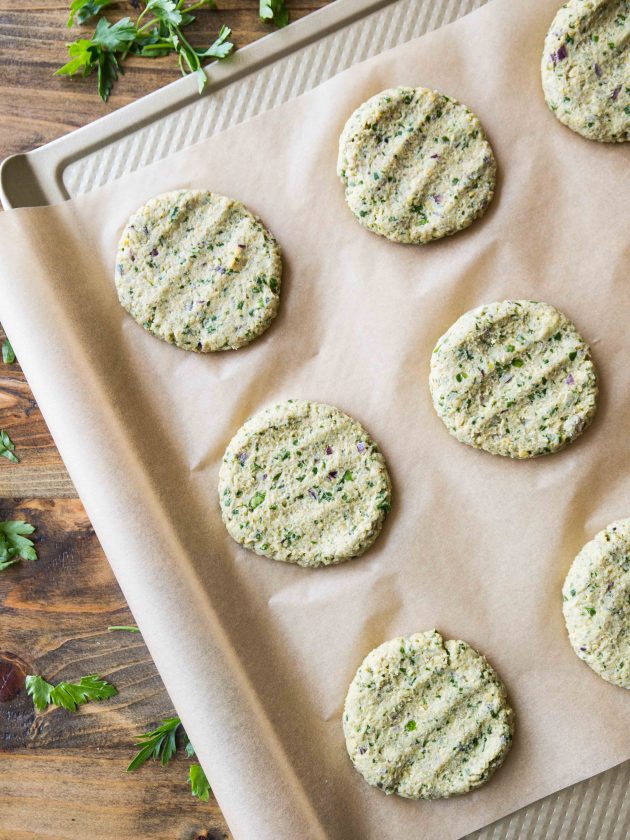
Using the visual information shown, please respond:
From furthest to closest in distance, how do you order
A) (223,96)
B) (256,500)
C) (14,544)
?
(14,544) → (223,96) → (256,500)

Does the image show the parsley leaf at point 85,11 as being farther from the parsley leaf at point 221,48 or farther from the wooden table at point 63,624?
the parsley leaf at point 221,48

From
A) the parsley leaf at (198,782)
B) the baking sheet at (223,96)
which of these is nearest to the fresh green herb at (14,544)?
the parsley leaf at (198,782)

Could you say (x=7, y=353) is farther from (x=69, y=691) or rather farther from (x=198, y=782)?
(x=198, y=782)

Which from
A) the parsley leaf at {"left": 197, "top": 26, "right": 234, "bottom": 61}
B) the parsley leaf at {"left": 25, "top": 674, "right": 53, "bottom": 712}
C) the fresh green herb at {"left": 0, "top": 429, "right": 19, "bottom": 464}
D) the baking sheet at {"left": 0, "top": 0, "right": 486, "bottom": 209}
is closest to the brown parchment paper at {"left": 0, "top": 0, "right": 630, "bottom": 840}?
the baking sheet at {"left": 0, "top": 0, "right": 486, "bottom": 209}

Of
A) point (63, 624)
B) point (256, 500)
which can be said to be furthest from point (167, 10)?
point (63, 624)

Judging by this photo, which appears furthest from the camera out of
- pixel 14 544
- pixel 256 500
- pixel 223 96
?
pixel 14 544

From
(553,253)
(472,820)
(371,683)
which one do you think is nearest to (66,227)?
(553,253)
